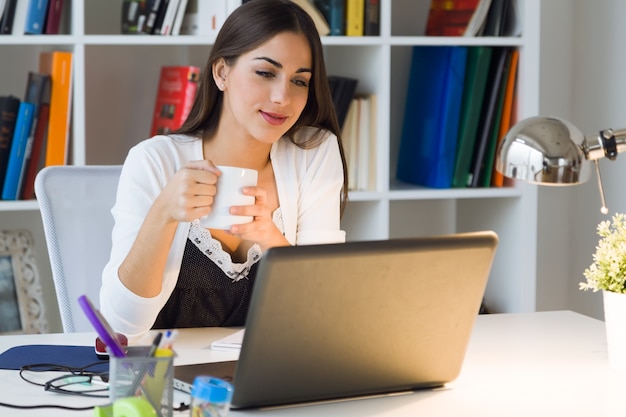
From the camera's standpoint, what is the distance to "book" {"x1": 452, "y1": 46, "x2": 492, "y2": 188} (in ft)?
9.06

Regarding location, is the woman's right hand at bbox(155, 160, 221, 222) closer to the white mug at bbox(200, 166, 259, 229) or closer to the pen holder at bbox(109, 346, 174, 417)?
the white mug at bbox(200, 166, 259, 229)

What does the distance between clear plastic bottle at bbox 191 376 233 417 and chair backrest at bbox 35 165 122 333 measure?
875 mm

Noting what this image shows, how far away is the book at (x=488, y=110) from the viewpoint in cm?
278

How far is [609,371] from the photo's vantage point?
1.43 m

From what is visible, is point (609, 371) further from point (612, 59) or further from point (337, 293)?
point (612, 59)

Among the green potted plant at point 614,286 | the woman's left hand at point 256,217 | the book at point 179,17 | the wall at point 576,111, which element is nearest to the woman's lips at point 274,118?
the woman's left hand at point 256,217

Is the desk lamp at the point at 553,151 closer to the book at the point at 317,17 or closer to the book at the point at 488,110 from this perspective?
the book at the point at 317,17

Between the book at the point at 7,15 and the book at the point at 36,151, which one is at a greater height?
the book at the point at 7,15

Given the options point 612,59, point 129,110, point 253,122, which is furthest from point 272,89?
point 612,59

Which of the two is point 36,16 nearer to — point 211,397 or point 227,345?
point 227,345

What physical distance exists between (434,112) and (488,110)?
0.51 ft

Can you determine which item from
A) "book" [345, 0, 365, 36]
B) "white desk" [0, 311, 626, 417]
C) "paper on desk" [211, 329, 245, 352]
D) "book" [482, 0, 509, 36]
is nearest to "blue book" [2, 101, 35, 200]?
"book" [345, 0, 365, 36]

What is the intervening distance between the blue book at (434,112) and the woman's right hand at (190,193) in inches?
51.3

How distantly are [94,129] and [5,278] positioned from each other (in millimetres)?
501
